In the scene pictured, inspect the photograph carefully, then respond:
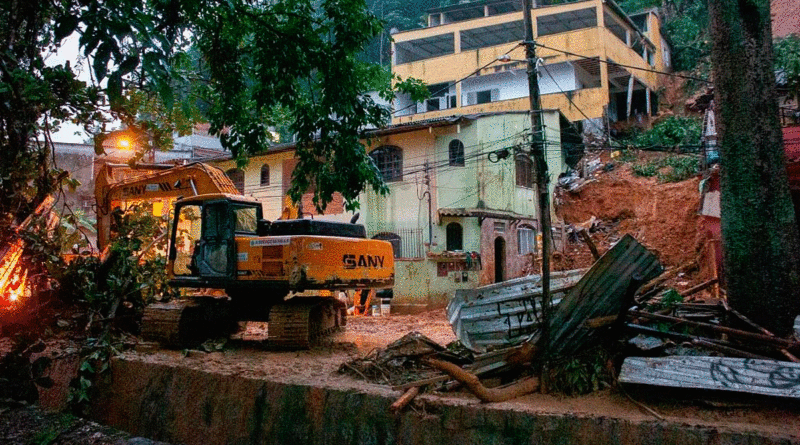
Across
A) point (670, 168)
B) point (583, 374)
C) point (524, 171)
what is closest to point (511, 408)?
point (583, 374)

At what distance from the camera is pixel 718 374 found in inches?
188

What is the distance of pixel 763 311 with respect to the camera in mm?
5336

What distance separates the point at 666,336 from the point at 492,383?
1.89 m

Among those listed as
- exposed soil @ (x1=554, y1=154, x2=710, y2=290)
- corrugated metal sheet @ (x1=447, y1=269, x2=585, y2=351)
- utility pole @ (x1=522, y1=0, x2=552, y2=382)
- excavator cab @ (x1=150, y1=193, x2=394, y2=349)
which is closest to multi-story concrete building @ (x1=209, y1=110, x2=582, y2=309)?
exposed soil @ (x1=554, y1=154, x2=710, y2=290)

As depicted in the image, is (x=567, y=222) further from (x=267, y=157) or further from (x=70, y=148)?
(x=70, y=148)

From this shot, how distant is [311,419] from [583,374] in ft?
10.7

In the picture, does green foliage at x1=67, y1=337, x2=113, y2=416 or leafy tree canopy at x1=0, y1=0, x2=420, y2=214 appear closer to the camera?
leafy tree canopy at x1=0, y1=0, x2=420, y2=214

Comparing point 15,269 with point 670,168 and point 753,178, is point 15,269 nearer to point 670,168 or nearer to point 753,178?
point 753,178

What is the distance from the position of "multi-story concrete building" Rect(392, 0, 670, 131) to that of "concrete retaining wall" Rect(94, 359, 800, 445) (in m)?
19.0

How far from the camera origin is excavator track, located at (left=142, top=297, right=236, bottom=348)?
352 inches

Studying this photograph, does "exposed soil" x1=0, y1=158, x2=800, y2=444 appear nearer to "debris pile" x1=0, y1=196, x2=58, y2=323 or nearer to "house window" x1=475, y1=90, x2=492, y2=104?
"debris pile" x1=0, y1=196, x2=58, y2=323

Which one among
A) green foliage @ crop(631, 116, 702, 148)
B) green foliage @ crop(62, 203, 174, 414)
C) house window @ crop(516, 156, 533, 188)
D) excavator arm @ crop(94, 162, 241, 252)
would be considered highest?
green foliage @ crop(631, 116, 702, 148)

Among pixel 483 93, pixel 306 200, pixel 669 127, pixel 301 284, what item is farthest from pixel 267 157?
pixel 669 127

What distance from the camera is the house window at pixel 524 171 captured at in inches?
843
